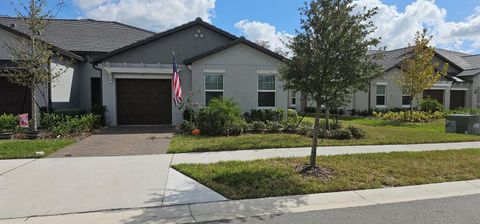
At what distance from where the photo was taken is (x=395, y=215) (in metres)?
5.08

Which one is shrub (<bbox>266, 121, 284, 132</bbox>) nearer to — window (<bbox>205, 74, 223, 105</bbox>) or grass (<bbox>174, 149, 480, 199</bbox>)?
window (<bbox>205, 74, 223, 105</bbox>)

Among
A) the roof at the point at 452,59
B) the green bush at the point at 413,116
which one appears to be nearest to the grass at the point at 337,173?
the green bush at the point at 413,116

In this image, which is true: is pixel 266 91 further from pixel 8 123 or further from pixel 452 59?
pixel 452 59

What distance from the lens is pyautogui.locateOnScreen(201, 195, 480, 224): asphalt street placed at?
15.9ft

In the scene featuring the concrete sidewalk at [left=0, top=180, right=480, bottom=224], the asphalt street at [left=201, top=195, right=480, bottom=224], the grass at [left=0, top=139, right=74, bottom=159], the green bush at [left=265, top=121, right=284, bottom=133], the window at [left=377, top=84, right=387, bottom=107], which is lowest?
the asphalt street at [left=201, top=195, right=480, bottom=224]

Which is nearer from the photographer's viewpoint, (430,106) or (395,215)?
(395,215)

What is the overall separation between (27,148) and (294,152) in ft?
25.2

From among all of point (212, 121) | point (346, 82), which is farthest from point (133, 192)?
point (212, 121)

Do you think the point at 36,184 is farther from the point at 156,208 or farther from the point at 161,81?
the point at 161,81

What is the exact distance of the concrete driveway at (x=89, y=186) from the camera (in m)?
5.37

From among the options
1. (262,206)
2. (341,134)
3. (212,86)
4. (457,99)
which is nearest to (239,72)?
(212,86)

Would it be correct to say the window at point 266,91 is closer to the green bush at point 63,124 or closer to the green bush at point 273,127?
the green bush at point 273,127

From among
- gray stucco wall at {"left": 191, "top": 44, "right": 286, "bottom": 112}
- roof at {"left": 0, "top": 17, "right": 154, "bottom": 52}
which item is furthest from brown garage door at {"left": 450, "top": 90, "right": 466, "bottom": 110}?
roof at {"left": 0, "top": 17, "right": 154, "bottom": 52}

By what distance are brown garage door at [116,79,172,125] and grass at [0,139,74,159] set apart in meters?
5.35
